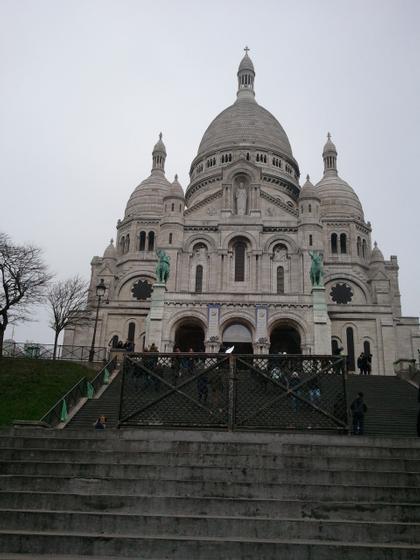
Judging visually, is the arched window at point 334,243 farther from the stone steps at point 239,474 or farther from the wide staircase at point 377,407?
the stone steps at point 239,474

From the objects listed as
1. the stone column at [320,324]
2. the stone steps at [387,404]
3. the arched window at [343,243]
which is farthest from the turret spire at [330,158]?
the stone steps at [387,404]

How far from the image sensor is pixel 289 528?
25.1ft

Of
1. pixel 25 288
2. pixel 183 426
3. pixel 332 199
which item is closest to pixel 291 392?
pixel 183 426

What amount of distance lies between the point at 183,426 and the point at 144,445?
131 cm

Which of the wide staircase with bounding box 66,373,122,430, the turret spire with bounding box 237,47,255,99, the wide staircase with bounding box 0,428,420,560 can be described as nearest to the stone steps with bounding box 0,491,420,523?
the wide staircase with bounding box 0,428,420,560

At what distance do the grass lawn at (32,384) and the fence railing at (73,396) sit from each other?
0.97m

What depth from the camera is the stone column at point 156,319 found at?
125ft

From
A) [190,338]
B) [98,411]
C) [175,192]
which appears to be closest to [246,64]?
[175,192]

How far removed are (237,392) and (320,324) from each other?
27.7 m

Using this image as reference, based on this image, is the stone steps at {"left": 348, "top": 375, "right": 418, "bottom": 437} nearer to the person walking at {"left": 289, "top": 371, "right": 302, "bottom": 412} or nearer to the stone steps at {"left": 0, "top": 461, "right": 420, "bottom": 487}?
the person walking at {"left": 289, "top": 371, "right": 302, "bottom": 412}

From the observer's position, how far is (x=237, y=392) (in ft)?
37.7

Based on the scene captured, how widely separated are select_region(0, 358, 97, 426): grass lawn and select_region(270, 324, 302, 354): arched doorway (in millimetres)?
17582

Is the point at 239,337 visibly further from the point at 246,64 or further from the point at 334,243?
the point at 246,64

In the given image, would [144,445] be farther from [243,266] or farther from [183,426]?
[243,266]
